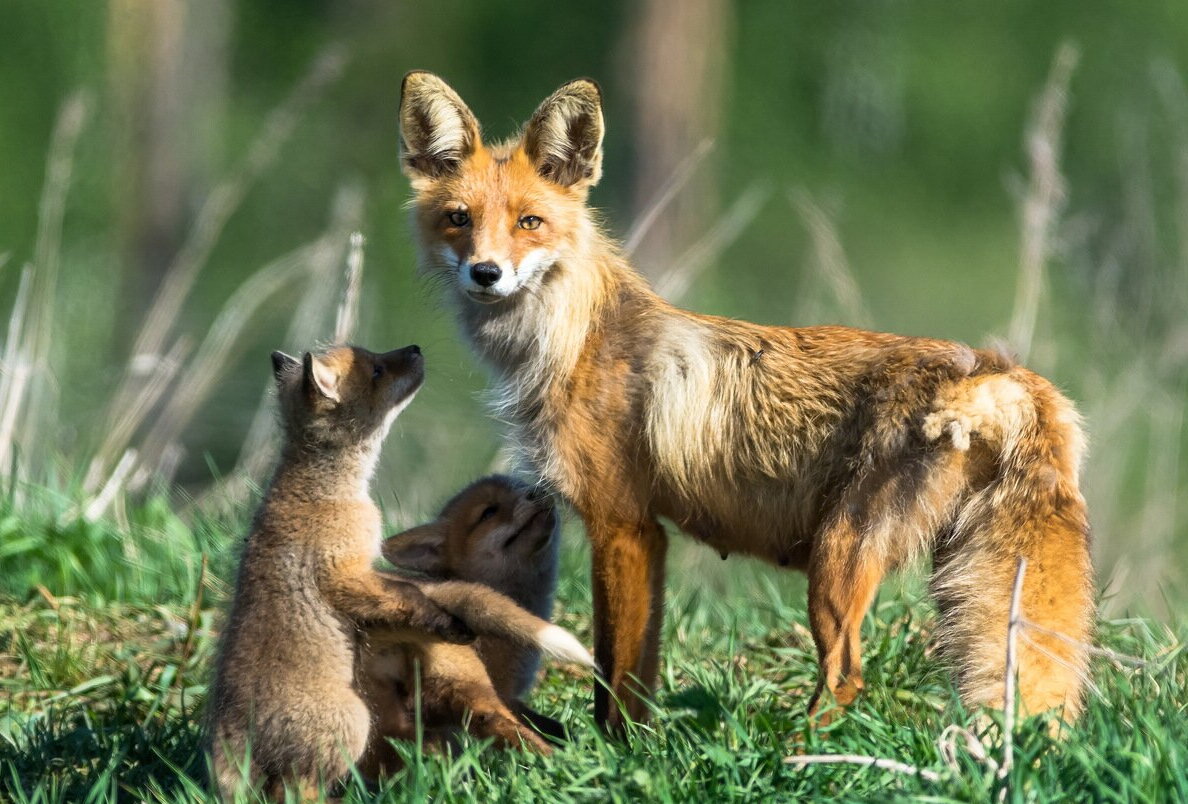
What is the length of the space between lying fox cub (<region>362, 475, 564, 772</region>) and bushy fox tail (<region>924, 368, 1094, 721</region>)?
4.71ft

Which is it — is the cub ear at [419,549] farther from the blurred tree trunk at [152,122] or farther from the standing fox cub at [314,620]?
the blurred tree trunk at [152,122]

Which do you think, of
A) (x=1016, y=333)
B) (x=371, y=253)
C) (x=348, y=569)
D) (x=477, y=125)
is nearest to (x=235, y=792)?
(x=348, y=569)

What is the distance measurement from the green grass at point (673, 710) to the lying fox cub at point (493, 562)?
0.26m

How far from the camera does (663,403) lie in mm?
5090

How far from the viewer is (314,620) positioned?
425 centimetres

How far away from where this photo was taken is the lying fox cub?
15.3 feet

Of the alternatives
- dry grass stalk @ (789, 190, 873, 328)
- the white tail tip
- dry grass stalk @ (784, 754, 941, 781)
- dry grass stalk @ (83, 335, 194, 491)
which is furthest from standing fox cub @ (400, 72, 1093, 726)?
dry grass stalk @ (83, 335, 194, 491)

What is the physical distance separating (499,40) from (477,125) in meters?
23.2

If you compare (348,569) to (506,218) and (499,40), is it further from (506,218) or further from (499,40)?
(499,40)

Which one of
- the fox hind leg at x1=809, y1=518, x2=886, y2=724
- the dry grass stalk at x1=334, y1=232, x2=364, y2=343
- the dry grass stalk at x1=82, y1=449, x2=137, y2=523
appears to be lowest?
the dry grass stalk at x1=82, y1=449, x2=137, y2=523

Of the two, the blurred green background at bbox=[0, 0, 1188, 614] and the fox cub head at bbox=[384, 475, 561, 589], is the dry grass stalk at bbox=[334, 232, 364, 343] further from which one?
the fox cub head at bbox=[384, 475, 561, 589]

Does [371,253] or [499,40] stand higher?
[499,40]

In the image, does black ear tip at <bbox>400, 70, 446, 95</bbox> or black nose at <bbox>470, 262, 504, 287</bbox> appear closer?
black nose at <bbox>470, 262, 504, 287</bbox>

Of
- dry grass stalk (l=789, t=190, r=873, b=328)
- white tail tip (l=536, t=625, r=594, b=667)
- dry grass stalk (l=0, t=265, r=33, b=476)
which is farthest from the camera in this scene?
dry grass stalk (l=789, t=190, r=873, b=328)
